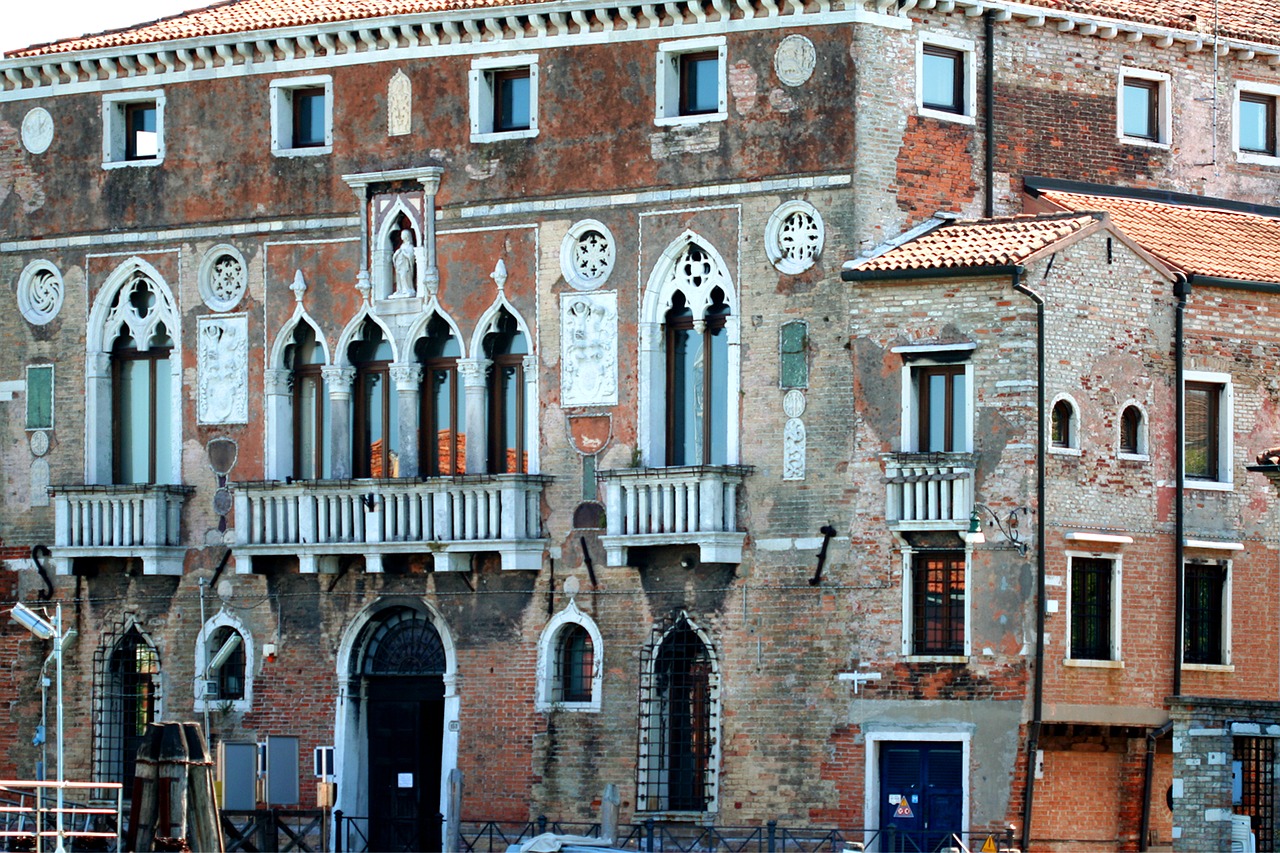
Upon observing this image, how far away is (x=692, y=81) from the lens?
141ft

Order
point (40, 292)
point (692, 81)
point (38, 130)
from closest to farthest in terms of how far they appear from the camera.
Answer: point (692, 81) → point (40, 292) → point (38, 130)

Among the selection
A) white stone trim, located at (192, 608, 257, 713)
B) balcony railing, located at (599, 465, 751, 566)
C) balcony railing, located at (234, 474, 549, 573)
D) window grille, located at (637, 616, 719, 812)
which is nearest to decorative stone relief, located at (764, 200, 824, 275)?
balcony railing, located at (599, 465, 751, 566)

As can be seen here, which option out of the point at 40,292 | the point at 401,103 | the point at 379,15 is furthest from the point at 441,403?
the point at 40,292

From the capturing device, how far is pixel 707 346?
42594 mm

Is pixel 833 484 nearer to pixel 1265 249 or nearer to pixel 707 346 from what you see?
pixel 707 346

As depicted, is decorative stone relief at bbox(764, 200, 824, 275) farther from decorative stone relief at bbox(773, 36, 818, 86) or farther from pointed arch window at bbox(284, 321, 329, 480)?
pointed arch window at bbox(284, 321, 329, 480)

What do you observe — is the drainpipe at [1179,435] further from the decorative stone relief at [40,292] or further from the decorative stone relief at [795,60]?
the decorative stone relief at [40,292]

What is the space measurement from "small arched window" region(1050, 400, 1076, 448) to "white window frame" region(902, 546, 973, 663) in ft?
5.37

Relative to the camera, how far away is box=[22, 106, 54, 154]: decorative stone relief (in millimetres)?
47219

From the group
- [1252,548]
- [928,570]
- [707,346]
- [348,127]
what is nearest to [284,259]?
[348,127]

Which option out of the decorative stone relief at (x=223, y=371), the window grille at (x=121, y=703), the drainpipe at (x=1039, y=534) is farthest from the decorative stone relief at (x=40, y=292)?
the drainpipe at (x=1039, y=534)

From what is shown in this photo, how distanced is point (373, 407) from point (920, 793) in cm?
897

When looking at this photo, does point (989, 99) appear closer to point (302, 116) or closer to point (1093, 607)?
point (1093, 607)

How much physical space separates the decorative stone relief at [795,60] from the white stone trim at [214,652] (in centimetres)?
981
